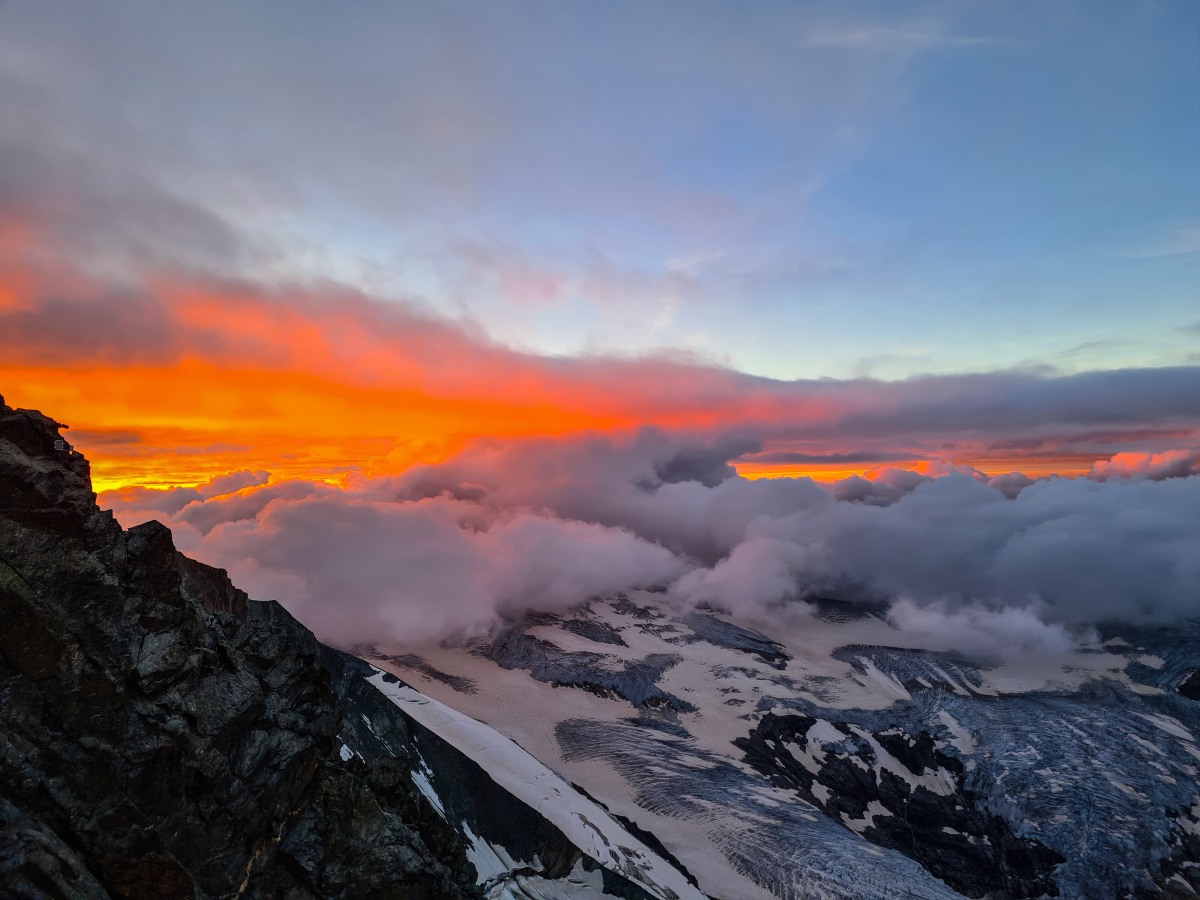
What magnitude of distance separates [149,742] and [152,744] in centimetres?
17

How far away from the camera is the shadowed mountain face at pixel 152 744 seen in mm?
25562

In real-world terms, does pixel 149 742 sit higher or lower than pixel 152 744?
higher

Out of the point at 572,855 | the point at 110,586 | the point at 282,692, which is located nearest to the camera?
the point at 110,586

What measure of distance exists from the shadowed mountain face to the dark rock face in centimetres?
7

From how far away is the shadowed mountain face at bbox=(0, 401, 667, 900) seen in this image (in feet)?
83.9

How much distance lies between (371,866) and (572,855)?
57.4 m

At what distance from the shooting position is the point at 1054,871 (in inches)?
7520

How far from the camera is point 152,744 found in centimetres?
3009

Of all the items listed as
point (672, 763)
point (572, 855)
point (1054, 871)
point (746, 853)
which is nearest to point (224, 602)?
point (572, 855)

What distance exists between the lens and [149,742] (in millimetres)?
30078

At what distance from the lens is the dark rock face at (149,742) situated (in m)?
25.5

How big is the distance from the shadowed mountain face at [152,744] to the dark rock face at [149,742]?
0.07 meters

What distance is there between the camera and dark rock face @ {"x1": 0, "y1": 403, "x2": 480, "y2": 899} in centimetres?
2553

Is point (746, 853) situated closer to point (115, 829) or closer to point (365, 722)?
point (365, 722)
